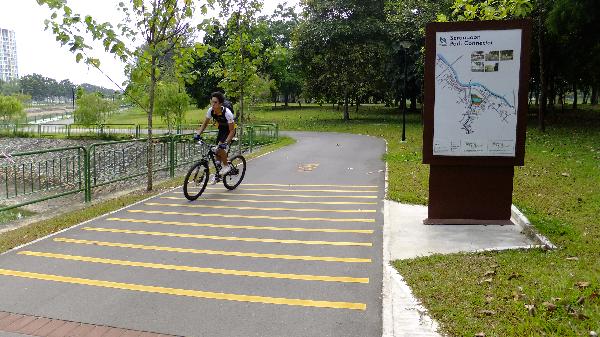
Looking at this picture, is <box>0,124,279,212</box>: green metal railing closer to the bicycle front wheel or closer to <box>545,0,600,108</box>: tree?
the bicycle front wheel

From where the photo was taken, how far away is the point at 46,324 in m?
4.12

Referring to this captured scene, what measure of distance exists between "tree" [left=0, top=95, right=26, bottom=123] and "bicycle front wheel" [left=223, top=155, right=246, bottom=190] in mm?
37765

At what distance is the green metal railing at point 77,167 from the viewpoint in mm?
8641

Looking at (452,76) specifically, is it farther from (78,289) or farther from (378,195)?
(78,289)

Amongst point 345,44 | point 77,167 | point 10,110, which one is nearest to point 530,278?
point 77,167

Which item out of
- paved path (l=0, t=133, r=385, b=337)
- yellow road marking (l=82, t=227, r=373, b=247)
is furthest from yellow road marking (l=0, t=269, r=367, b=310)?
yellow road marking (l=82, t=227, r=373, b=247)

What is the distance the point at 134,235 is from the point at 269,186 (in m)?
4.26

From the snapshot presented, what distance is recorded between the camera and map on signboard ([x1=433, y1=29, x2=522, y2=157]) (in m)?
6.66

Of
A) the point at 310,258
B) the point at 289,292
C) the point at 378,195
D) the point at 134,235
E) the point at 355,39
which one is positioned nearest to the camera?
the point at 289,292

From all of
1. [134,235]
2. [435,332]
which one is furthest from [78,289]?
[435,332]

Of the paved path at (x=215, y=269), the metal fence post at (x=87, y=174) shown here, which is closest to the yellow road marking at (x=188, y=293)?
the paved path at (x=215, y=269)

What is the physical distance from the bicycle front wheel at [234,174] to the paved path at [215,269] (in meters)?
0.78

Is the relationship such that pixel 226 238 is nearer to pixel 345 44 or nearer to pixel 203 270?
pixel 203 270

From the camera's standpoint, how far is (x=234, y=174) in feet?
33.4
